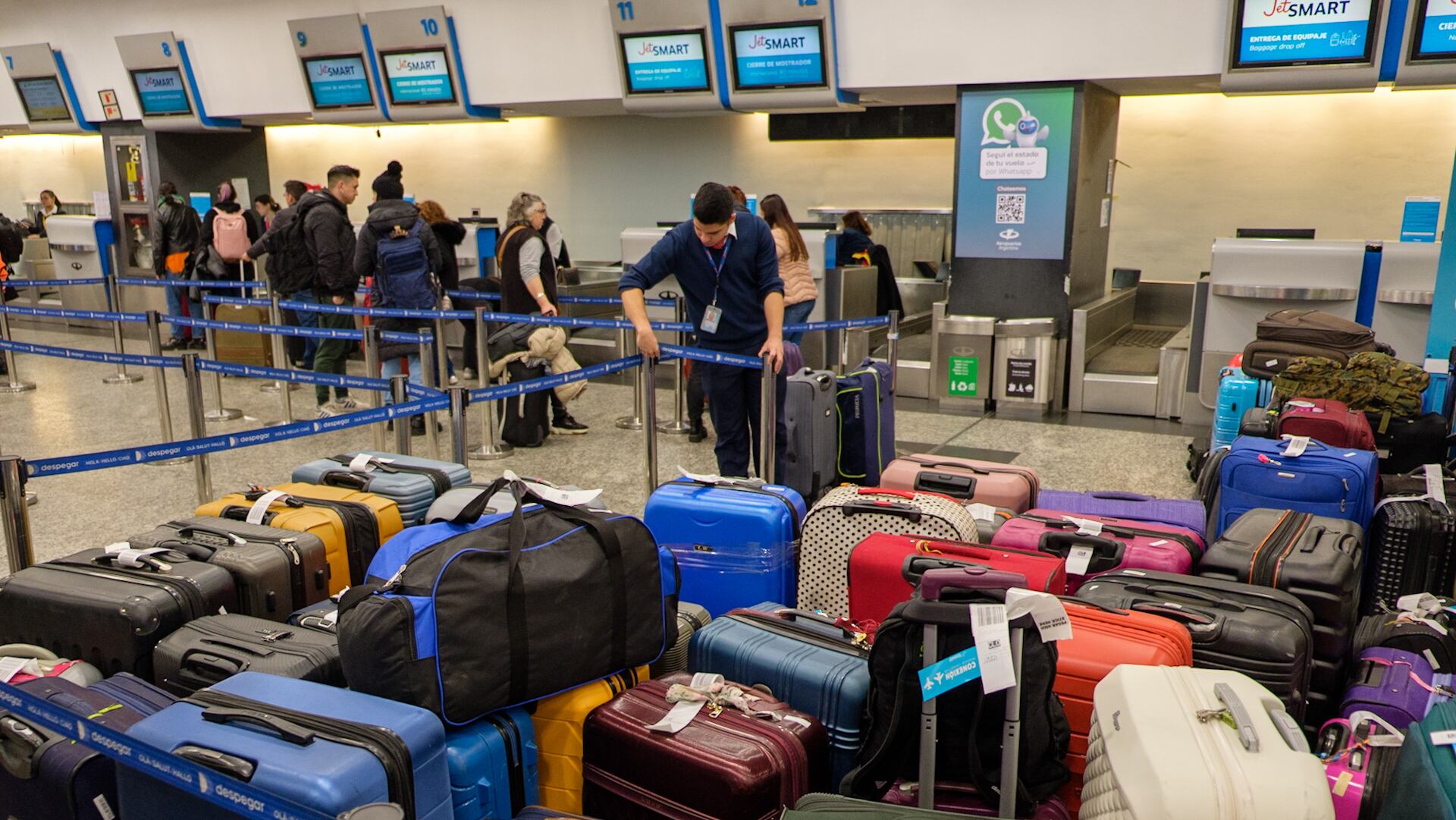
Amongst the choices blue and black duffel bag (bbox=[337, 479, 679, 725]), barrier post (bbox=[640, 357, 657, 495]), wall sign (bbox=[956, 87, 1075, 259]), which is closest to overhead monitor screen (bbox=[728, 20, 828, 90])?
wall sign (bbox=[956, 87, 1075, 259])

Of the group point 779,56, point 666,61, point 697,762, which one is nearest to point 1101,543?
point 697,762

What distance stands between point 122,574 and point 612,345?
7.31 metres

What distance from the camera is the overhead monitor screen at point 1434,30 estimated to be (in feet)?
21.4

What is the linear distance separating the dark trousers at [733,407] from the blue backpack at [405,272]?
3.10 meters

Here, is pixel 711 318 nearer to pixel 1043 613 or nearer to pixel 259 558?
pixel 259 558

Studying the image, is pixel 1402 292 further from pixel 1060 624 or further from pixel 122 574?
pixel 122 574

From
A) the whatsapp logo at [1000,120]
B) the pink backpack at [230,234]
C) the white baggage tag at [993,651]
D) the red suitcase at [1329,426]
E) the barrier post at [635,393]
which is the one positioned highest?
the whatsapp logo at [1000,120]

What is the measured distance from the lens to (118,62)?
12484 millimetres

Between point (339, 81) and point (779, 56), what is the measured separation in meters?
5.00

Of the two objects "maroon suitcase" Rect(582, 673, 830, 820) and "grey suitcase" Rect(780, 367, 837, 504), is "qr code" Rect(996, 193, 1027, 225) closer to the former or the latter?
"grey suitcase" Rect(780, 367, 837, 504)

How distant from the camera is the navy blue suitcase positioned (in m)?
2.56

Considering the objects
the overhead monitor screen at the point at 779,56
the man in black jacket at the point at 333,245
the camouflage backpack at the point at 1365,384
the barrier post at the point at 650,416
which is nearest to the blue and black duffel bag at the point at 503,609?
the barrier post at the point at 650,416

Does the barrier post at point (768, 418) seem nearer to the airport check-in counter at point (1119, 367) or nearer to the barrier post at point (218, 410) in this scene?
the airport check-in counter at point (1119, 367)

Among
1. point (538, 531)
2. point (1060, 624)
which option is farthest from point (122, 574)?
point (1060, 624)
